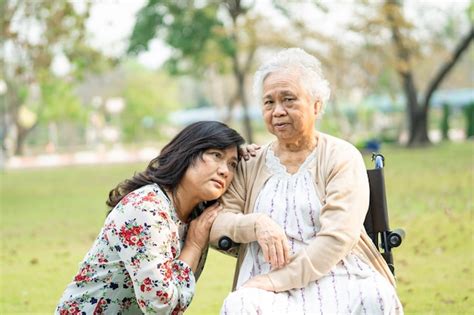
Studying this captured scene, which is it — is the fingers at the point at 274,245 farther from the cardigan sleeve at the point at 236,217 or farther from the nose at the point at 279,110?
the nose at the point at 279,110

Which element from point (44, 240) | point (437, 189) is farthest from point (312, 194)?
point (437, 189)

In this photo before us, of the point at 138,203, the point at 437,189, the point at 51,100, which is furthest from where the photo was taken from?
the point at 51,100

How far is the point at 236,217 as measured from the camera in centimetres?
368

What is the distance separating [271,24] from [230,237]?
1022 inches

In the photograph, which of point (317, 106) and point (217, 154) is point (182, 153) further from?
point (317, 106)

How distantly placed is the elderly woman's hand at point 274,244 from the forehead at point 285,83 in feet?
1.89

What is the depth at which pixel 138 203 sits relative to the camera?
3.41 metres

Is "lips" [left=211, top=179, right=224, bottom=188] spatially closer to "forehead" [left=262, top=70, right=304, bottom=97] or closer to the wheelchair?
"forehead" [left=262, top=70, right=304, bottom=97]

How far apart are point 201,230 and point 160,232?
0.37 meters

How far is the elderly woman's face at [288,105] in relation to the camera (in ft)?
12.1

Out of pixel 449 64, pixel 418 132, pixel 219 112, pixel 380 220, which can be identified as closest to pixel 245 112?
pixel 418 132

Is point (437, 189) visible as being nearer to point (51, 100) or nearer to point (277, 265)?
point (277, 265)

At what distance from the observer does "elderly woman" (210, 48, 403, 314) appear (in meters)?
3.46

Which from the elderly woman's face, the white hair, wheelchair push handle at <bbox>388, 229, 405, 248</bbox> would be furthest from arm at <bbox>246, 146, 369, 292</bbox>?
wheelchair push handle at <bbox>388, 229, 405, 248</bbox>
